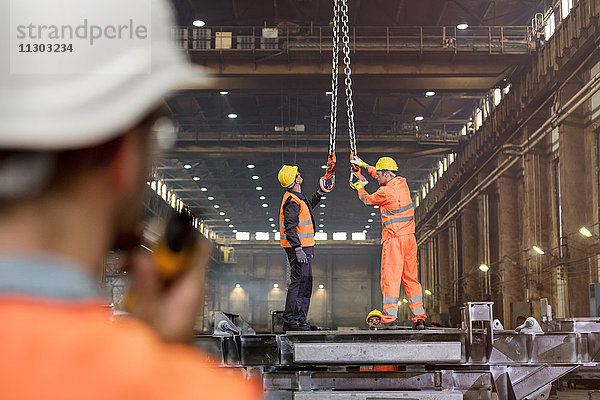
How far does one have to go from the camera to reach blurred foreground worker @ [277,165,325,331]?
30.9ft

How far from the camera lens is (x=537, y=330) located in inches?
304

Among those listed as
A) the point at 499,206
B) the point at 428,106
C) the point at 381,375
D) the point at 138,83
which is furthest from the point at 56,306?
the point at 428,106

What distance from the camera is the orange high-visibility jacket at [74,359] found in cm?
43

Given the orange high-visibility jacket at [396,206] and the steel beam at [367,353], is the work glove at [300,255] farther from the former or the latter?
the steel beam at [367,353]

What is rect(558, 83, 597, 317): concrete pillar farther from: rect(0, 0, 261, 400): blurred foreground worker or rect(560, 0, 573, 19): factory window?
rect(0, 0, 261, 400): blurred foreground worker

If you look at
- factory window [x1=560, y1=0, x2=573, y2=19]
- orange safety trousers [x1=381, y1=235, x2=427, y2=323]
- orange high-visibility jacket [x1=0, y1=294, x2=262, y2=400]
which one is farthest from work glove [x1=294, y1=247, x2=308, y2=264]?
factory window [x1=560, y1=0, x2=573, y2=19]

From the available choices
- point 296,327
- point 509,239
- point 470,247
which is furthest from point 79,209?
point 470,247

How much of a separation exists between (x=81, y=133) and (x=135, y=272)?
20cm

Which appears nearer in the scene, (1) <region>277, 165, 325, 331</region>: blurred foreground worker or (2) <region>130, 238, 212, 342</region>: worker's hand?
(2) <region>130, 238, 212, 342</region>: worker's hand

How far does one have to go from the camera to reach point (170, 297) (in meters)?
0.62

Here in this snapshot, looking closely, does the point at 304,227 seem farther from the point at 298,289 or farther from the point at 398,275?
the point at 398,275

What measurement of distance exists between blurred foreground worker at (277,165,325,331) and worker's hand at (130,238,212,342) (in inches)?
343

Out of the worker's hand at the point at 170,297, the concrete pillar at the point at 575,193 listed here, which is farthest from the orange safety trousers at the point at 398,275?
the concrete pillar at the point at 575,193

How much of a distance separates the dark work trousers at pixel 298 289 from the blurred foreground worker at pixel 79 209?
29.5ft
